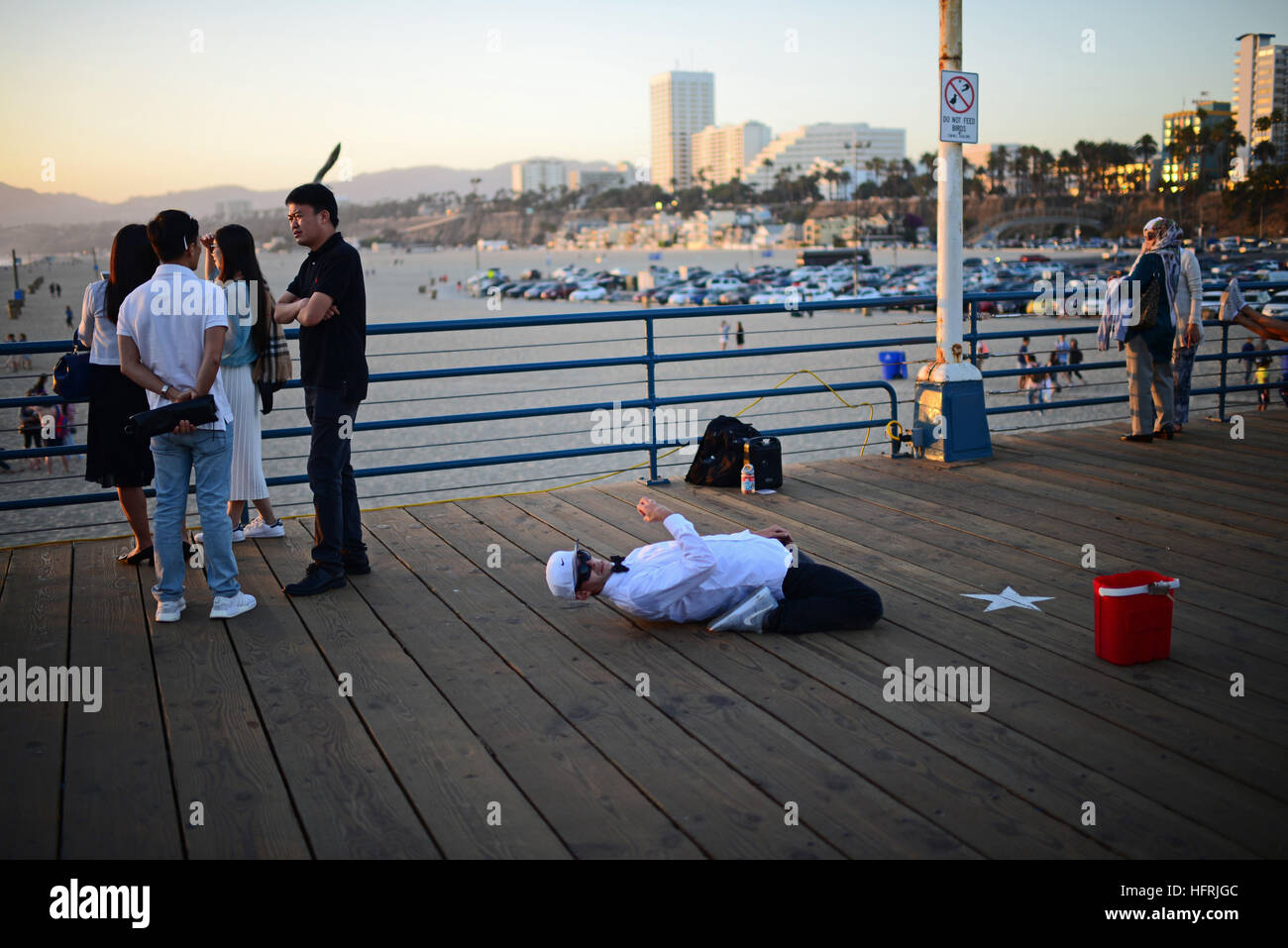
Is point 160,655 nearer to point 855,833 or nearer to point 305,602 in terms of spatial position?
point 305,602

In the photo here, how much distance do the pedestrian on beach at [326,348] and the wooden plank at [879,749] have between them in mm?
1778

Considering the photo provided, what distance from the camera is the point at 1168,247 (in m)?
8.52

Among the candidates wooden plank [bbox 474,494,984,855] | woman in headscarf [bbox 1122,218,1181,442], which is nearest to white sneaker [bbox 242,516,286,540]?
wooden plank [bbox 474,494,984,855]

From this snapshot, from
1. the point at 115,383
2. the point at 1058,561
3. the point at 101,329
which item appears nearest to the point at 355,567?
the point at 115,383

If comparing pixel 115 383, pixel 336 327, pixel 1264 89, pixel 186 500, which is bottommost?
pixel 186 500

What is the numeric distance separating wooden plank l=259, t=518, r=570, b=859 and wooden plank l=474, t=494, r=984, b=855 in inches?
28.9

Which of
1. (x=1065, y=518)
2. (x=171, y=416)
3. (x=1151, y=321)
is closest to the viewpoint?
(x=171, y=416)

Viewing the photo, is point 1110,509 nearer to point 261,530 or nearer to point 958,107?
point 958,107

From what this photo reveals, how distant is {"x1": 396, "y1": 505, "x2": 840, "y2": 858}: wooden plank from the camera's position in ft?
9.96

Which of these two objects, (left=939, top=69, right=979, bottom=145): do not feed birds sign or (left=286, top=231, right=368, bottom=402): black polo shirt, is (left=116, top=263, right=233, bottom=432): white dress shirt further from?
(left=939, top=69, right=979, bottom=145): do not feed birds sign

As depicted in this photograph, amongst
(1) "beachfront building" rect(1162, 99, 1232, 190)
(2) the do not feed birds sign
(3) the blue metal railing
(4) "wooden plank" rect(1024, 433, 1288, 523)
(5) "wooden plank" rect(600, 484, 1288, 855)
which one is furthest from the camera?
(1) "beachfront building" rect(1162, 99, 1232, 190)

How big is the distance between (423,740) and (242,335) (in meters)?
3.08

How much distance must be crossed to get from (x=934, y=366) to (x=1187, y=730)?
16.0ft
